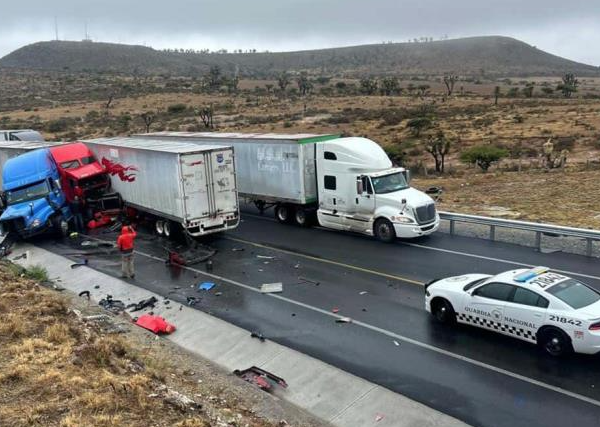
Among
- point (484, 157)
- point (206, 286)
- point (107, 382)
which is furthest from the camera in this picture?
point (484, 157)

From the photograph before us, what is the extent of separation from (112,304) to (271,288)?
427cm

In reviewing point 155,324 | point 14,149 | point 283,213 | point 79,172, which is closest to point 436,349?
point 155,324

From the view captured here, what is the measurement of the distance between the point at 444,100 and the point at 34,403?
77.5 m

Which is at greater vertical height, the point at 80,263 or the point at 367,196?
the point at 367,196

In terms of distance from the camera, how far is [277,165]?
2419cm

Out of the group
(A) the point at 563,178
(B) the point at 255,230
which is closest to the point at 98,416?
(B) the point at 255,230

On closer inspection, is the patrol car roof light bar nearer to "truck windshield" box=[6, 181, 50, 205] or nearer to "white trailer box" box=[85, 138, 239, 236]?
"white trailer box" box=[85, 138, 239, 236]

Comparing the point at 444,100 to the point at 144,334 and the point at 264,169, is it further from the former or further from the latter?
the point at 144,334

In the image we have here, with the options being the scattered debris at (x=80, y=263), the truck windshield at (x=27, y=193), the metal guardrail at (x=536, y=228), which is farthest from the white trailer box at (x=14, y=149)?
the metal guardrail at (x=536, y=228)

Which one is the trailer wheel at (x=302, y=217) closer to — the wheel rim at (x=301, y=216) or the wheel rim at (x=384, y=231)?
the wheel rim at (x=301, y=216)

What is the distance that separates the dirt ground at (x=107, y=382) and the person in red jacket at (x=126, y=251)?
3.81 meters

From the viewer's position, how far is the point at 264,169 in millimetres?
24812

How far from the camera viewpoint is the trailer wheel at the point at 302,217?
24042 mm

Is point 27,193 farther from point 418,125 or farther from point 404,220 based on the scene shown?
point 418,125
